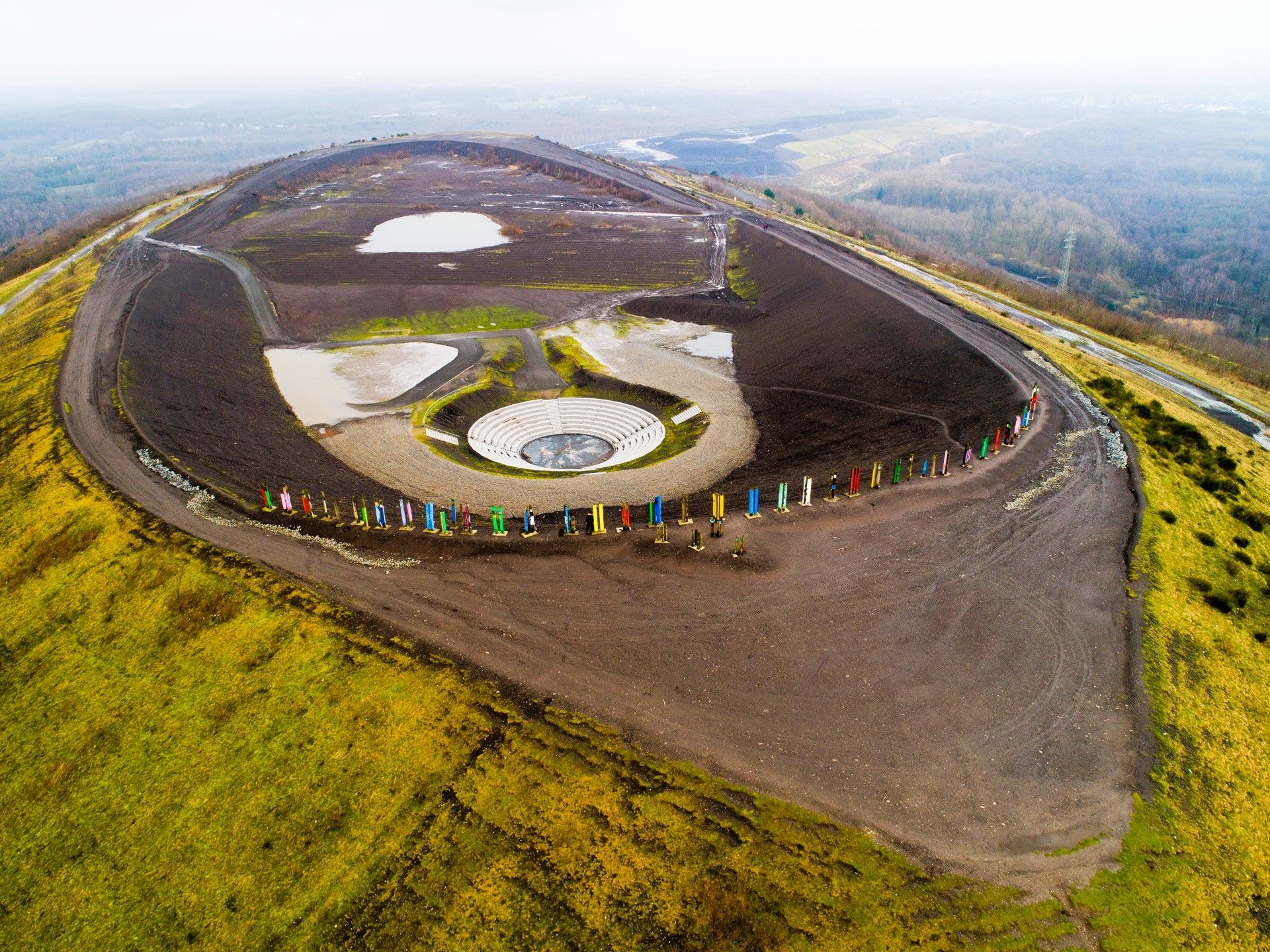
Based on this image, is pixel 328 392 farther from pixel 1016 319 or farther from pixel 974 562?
pixel 1016 319

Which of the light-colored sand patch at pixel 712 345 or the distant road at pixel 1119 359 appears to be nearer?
the distant road at pixel 1119 359

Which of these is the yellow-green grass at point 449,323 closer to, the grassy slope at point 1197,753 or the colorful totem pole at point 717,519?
the colorful totem pole at point 717,519

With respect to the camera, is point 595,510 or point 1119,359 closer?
point 595,510

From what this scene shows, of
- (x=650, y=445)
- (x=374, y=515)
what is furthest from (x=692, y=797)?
(x=650, y=445)

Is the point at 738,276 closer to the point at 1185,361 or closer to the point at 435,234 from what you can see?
the point at 1185,361

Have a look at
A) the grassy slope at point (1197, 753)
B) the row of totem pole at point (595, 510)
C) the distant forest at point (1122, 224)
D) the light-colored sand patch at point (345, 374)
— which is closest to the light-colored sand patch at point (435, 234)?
the light-colored sand patch at point (345, 374)

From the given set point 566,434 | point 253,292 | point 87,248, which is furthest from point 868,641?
point 87,248

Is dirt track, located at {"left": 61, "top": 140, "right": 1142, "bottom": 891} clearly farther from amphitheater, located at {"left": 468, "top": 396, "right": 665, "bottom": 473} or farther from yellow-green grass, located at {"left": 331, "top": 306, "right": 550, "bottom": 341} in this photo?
yellow-green grass, located at {"left": 331, "top": 306, "right": 550, "bottom": 341}
